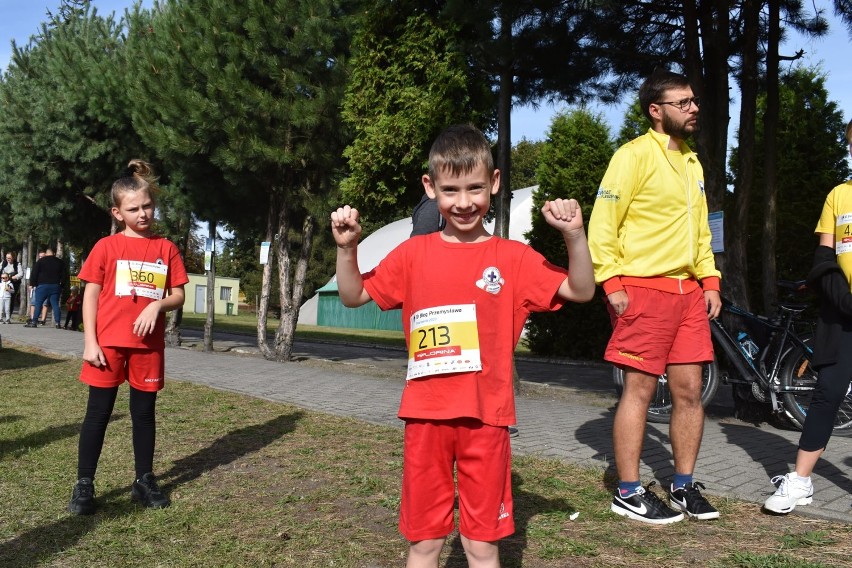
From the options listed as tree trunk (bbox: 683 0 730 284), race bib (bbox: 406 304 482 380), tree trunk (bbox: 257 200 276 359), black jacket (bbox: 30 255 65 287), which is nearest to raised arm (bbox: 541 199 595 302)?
race bib (bbox: 406 304 482 380)

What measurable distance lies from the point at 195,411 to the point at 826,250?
17.5ft

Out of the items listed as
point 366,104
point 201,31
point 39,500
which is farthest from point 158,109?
point 39,500

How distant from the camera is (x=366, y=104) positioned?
1109 centimetres

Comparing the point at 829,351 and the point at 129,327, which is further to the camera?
the point at 129,327

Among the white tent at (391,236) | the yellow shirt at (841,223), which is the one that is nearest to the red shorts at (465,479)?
the yellow shirt at (841,223)

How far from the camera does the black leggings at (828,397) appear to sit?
4.00m

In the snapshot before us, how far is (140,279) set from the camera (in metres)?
4.25

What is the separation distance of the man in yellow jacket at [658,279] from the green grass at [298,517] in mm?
316

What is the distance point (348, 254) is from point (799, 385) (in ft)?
17.3

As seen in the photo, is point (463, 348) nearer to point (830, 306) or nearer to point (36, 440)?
point (830, 306)

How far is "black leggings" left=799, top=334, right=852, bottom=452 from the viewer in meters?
4.00

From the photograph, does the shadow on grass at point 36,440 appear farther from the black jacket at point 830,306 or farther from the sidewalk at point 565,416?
the black jacket at point 830,306

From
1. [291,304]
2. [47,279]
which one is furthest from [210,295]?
[47,279]

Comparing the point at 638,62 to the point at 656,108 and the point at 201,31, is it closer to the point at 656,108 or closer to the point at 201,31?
the point at 656,108
